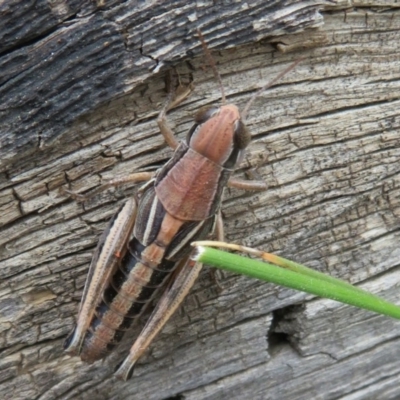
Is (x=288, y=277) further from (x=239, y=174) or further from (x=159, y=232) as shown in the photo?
(x=239, y=174)

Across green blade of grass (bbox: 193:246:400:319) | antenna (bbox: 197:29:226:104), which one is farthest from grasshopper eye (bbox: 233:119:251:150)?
green blade of grass (bbox: 193:246:400:319)

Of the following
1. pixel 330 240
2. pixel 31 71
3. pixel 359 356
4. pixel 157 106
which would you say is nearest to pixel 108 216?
pixel 157 106

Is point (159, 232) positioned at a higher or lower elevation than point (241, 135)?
lower

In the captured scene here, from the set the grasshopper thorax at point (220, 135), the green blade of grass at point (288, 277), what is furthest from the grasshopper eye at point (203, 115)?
the green blade of grass at point (288, 277)

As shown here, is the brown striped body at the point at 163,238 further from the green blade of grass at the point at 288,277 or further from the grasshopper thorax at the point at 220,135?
the green blade of grass at the point at 288,277

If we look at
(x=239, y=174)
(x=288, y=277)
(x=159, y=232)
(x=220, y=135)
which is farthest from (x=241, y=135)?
(x=288, y=277)

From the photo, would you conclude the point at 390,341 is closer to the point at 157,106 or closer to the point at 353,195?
the point at 353,195
